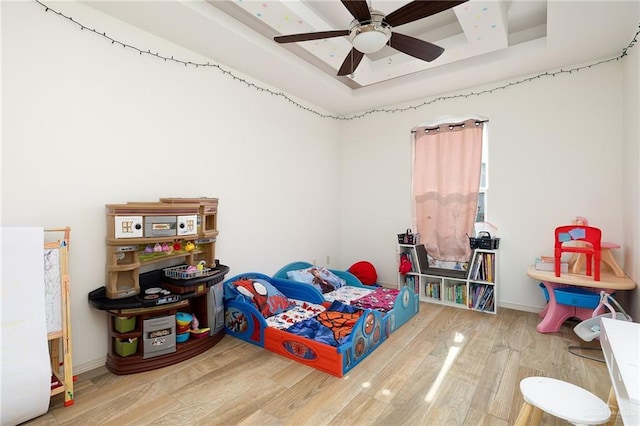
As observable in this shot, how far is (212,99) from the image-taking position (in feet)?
10.4

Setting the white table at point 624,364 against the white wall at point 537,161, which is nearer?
the white table at point 624,364

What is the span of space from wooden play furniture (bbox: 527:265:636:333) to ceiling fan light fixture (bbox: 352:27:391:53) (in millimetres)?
2535

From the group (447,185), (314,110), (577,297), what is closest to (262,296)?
(447,185)

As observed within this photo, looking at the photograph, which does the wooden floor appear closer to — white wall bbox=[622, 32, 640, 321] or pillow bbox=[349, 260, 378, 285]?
white wall bbox=[622, 32, 640, 321]

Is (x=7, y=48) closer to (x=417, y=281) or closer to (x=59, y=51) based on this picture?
(x=59, y=51)

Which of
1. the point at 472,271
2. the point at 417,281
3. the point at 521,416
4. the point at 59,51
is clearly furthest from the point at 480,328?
the point at 59,51

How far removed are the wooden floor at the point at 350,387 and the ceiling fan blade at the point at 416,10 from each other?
2.33 m

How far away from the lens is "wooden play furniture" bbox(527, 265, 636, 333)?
A: 2.74m

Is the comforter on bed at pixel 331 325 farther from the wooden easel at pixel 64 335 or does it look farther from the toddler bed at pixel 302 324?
the wooden easel at pixel 64 335

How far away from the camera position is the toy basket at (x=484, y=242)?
3.53 meters

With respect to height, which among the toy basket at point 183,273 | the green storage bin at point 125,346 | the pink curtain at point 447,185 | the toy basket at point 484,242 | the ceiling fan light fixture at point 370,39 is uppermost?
the ceiling fan light fixture at point 370,39

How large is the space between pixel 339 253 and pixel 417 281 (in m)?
1.39

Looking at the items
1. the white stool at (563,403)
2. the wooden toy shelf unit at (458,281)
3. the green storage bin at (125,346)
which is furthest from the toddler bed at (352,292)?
the green storage bin at (125,346)

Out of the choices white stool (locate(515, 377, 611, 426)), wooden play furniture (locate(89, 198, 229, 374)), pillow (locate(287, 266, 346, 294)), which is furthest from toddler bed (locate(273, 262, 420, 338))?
white stool (locate(515, 377, 611, 426))
